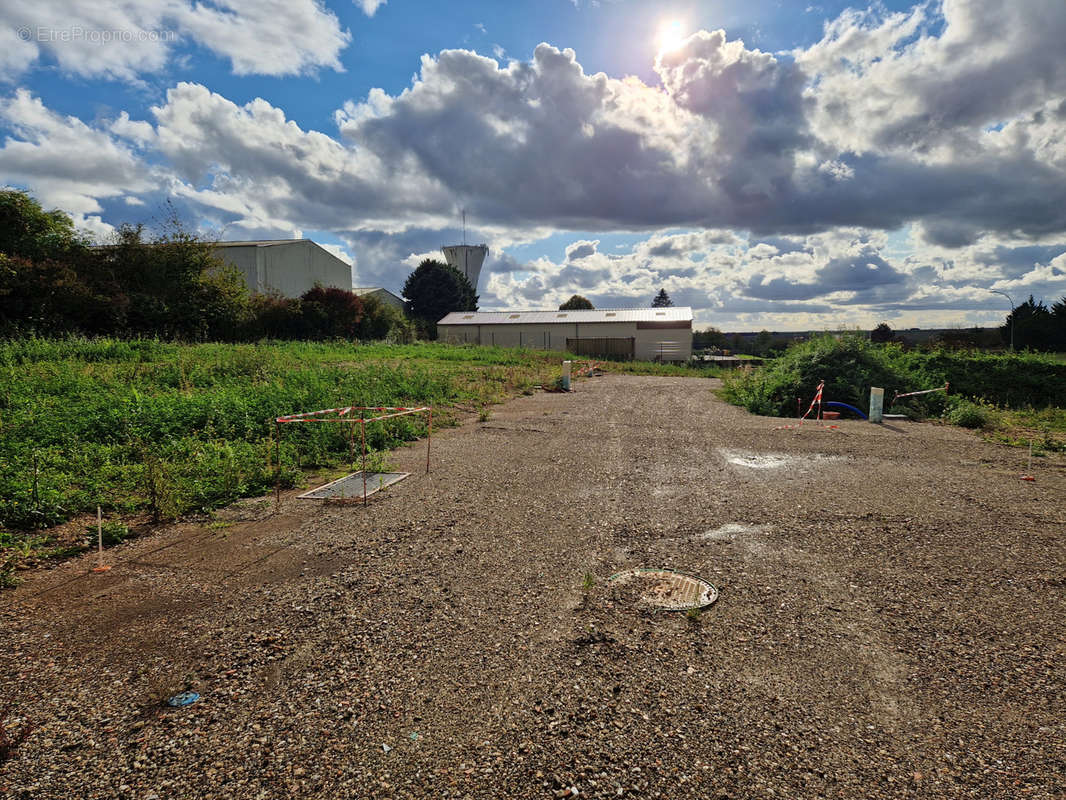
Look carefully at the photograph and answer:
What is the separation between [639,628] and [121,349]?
53.6 feet

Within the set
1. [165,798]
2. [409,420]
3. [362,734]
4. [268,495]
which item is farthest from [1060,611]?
[409,420]

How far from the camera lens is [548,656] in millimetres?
3590

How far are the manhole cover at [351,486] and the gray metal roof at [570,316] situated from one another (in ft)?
135

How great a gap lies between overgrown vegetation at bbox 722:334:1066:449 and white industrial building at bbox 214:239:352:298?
28.3 metres

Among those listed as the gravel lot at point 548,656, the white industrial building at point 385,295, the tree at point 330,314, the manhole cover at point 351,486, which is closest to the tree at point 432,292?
the white industrial building at point 385,295

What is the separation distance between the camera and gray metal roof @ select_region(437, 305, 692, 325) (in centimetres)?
4791

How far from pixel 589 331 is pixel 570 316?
324 cm

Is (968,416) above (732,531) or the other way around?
above

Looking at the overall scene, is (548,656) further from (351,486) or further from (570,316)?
(570,316)

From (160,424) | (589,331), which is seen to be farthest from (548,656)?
(589,331)

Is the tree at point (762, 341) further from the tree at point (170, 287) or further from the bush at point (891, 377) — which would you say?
the tree at point (170, 287)

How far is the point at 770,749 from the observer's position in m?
2.80

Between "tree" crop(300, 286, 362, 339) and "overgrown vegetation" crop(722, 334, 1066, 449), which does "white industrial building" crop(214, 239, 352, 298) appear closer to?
"tree" crop(300, 286, 362, 339)

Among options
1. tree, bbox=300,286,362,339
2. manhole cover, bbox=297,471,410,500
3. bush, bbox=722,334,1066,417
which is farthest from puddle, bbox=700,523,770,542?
tree, bbox=300,286,362,339
